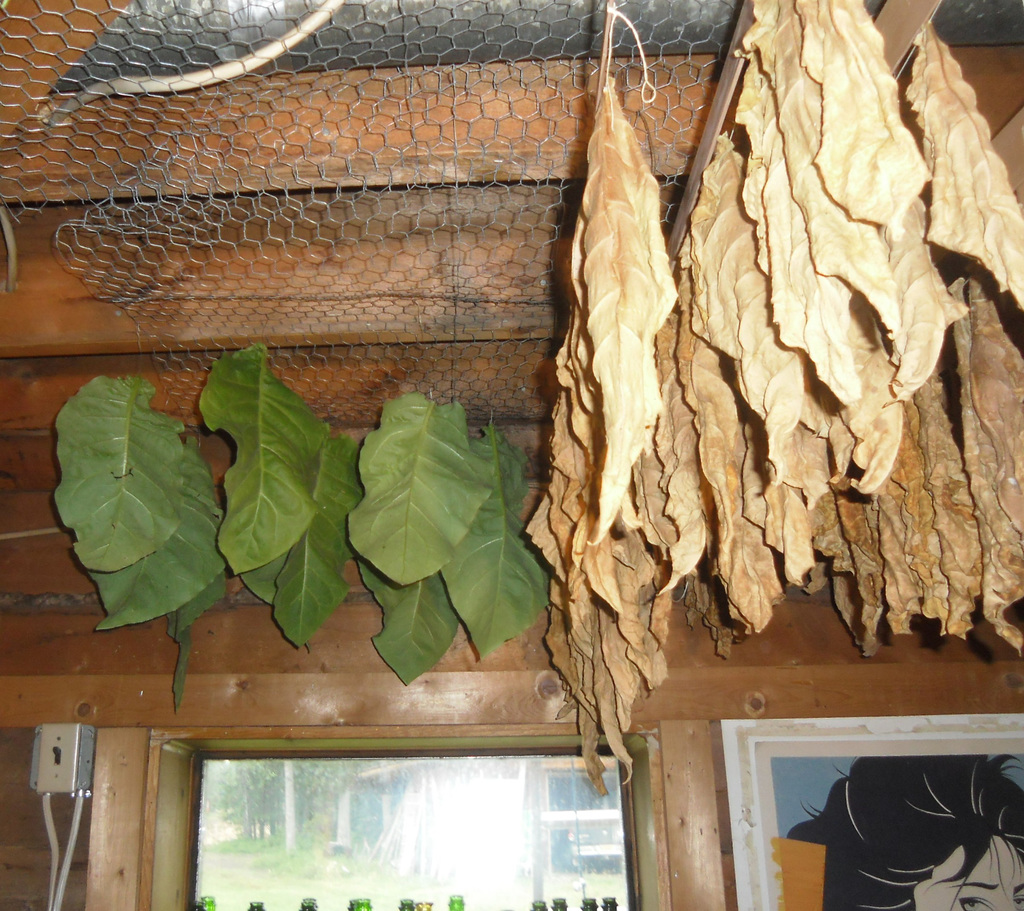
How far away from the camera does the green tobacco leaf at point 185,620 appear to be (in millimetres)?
1424

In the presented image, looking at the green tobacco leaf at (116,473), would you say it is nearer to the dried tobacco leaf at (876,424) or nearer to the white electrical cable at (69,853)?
the white electrical cable at (69,853)

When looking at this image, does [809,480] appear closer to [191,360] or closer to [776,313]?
[776,313]

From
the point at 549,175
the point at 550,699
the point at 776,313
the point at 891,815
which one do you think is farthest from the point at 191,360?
the point at 891,815

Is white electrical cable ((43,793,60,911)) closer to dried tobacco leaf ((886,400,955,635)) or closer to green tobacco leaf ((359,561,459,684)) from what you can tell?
green tobacco leaf ((359,561,459,684))

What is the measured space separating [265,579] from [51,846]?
0.65 metres

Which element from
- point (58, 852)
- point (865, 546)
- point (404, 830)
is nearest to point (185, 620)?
point (58, 852)

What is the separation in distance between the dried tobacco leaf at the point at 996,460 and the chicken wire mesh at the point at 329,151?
0.42 m


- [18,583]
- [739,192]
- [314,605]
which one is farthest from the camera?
[18,583]

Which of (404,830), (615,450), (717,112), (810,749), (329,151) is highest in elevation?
(329,151)

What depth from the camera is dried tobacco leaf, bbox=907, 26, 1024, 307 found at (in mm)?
506

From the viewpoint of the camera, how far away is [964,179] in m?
0.53

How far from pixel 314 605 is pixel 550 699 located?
1.65 feet

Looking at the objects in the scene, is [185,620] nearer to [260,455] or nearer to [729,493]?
[260,455]

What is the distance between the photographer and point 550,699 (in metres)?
1.51
